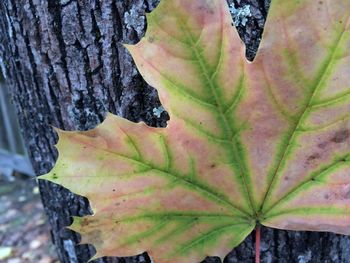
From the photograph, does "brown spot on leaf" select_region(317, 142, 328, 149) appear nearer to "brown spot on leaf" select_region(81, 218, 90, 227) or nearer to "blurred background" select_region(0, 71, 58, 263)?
"brown spot on leaf" select_region(81, 218, 90, 227)

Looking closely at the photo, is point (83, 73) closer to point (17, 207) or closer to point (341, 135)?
point (341, 135)

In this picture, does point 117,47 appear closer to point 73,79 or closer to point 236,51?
point 73,79

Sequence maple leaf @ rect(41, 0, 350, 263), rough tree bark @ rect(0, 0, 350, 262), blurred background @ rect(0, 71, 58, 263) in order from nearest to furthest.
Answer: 1. maple leaf @ rect(41, 0, 350, 263)
2. rough tree bark @ rect(0, 0, 350, 262)
3. blurred background @ rect(0, 71, 58, 263)

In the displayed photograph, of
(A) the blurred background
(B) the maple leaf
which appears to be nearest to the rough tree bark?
(B) the maple leaf

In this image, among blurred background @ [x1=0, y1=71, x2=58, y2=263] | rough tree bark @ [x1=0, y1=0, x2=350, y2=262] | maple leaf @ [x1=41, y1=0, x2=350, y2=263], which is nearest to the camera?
maple leaf @ [x1=41, y1=0, x2=350, y2=263]

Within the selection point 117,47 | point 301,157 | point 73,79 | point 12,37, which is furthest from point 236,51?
point 12,37

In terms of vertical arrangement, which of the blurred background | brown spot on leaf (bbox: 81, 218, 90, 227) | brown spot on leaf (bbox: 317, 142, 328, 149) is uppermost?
the blurred background

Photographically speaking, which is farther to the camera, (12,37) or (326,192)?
(12,37)

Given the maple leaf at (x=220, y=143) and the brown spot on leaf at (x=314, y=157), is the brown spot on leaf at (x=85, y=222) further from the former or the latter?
the brown spot on leaf at (x=314, y=157)
